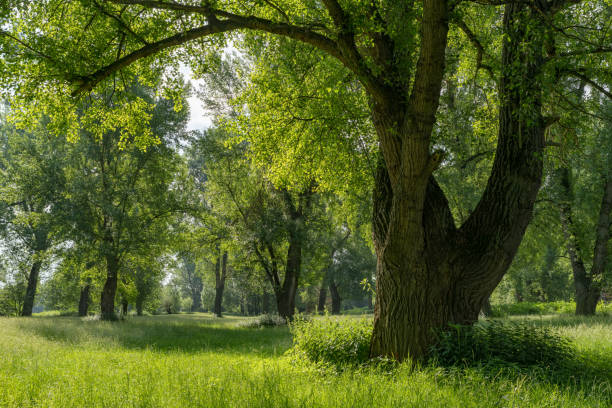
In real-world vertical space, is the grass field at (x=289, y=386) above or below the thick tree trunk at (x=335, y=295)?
below

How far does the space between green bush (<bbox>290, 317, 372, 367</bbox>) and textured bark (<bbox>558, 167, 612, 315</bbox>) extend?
1493 centimetres

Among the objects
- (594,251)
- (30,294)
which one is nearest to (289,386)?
(594,251)

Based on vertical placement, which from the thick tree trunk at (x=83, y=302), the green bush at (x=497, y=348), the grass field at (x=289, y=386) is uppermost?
the thick tree trunk at (x=83, y=302)

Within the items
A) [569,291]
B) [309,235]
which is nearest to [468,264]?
[309,235]

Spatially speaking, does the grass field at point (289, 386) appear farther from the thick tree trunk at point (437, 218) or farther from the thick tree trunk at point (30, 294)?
the thick tree trunk at point (30, 294)

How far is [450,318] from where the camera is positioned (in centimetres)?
630

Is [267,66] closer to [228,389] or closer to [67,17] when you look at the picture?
[67,17]

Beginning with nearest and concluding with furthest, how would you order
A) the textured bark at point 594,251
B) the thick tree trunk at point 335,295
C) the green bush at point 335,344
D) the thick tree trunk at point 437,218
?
1. the thick tree trunk at point 437,218
2. the green bush at point 335,344
3. the textured bark at point 594,251
4. the thick tree trunk at point 335,295

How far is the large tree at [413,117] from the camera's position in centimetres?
586

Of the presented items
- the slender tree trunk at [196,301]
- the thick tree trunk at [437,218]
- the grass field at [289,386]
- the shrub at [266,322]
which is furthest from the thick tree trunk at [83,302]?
the slender tree trunk at [196,301]

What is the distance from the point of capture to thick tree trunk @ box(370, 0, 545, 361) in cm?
584

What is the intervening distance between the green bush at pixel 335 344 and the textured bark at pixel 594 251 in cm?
1493

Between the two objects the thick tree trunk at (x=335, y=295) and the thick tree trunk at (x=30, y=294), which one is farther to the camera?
the thick tree trunk at (x=335, y=295)

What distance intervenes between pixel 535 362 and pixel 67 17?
436 inches
